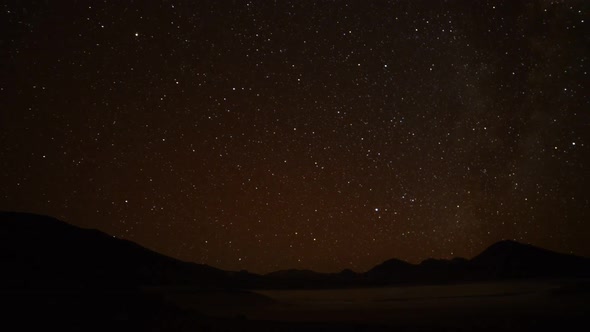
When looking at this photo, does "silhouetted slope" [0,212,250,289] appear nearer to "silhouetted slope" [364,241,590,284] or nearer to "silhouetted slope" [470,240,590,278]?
"silhouetted slope" [364,241,590,284]

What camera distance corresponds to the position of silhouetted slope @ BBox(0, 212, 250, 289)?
111 ft

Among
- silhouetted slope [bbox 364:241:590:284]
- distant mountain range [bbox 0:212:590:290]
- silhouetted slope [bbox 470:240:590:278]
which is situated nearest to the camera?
distant mountain range [bbox 0:212:590:290]

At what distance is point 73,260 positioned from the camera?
4775 centimetres

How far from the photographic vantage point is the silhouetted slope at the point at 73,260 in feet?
111

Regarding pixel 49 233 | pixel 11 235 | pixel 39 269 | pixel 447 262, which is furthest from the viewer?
pixel 447 262

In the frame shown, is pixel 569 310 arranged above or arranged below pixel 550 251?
below

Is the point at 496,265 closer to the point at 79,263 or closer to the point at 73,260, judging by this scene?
the point at 79,263

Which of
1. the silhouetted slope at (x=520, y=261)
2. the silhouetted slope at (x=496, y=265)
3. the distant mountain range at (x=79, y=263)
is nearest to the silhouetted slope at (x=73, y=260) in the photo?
the distant mountain range at (x=79, y=263)

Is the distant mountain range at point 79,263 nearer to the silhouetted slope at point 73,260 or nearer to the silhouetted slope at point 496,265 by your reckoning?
the silhouetted slope at point 73,260

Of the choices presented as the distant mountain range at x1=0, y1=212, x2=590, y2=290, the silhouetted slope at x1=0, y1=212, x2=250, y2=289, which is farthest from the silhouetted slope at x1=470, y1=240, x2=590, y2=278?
the silhouetted slope at x1=0, y1=212, x2=250, y2=289

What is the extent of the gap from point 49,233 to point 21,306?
148 ft

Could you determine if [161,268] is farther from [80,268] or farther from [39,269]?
[39,269]

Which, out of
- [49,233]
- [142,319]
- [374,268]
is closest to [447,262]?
[374,268]

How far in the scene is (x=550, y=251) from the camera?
166625 mm
